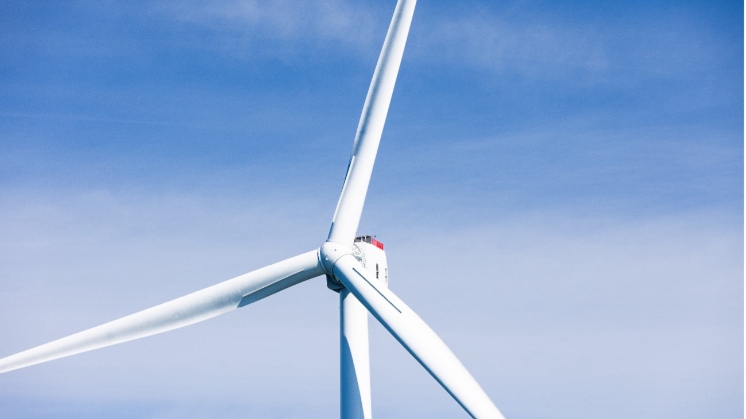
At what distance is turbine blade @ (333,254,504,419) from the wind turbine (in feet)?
0.25

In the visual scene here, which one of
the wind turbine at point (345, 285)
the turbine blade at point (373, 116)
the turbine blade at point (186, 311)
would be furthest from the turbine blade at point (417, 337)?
the turbine blade at point (373, 116)

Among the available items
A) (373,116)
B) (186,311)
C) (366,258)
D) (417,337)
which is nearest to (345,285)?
(366,258)

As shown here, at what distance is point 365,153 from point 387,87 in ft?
10.4

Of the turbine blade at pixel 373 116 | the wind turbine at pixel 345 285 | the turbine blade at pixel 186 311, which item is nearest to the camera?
the wind turbine at pixel 345 285

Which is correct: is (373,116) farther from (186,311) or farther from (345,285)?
(186,311)

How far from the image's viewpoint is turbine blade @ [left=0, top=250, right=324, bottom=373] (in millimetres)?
38469

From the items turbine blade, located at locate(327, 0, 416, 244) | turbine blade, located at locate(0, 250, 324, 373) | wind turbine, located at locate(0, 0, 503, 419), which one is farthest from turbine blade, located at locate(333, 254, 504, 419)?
turbine blade, located at locate(327, 0, 416, 244)

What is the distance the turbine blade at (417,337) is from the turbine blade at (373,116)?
3318 mm

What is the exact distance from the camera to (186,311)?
128 ft

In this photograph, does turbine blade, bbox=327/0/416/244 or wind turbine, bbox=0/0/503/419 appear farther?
turbine blade, bbox=327/0/416/244

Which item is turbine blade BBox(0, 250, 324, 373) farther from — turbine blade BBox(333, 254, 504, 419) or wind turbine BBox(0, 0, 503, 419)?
turbine blade BBox(333, 254, 504, 419)

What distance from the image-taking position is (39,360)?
1563 inches

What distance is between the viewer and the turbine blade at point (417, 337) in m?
31.0

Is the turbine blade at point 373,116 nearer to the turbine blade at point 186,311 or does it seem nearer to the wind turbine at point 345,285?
the wind turbine at point 345,285
